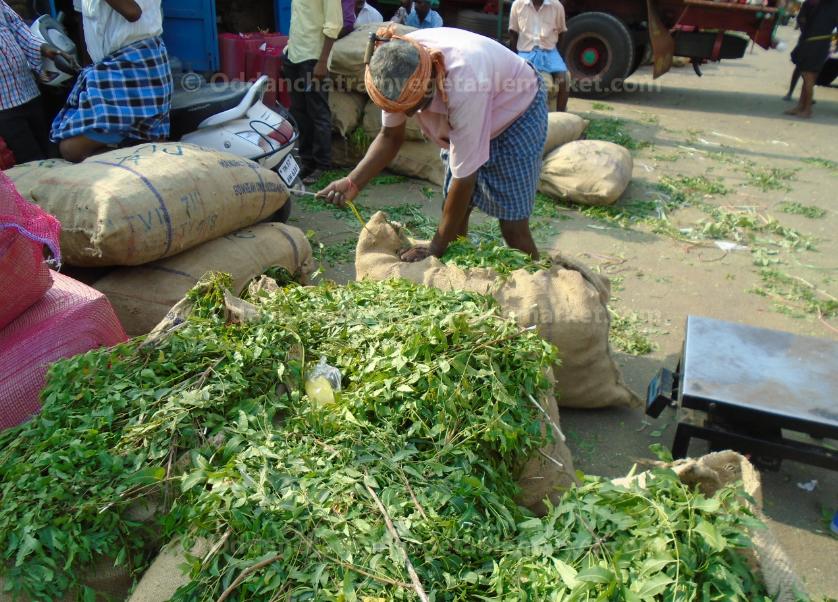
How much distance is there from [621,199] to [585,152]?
2.04ft

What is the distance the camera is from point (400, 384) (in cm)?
198

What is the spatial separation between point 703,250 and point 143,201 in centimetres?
397

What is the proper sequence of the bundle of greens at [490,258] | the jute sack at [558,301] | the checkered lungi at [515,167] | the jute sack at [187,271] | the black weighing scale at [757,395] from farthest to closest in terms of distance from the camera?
1. the checkered lungi at [515,167]
2. the jute sack at [187,271]
3. the bundle of greens at [490,258]
4. the jute sack at [558,301]
5. the black weighing scale at [757,395]

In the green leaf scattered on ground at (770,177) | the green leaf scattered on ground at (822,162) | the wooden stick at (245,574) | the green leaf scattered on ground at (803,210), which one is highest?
the wooden stick at (245,574)

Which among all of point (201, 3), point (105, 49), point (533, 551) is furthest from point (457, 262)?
point (201, 3)

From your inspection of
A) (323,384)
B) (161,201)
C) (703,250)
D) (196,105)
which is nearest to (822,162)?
(703,250)

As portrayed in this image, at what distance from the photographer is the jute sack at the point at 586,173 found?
5.48 metres

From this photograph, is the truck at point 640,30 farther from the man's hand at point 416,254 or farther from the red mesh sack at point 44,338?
the red mesh sack at point 44,338

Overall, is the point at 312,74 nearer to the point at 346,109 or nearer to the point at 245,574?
the point at 346,109

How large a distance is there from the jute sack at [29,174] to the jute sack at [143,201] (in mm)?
39

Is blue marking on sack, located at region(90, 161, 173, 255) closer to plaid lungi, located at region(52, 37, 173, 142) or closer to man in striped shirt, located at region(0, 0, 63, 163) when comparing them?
plaid lungi, located at region(52, 37, 173, 142)

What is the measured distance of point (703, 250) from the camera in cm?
501

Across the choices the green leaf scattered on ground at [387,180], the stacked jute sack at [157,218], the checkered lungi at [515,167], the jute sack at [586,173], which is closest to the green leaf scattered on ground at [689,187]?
the jute sack at [586,173]

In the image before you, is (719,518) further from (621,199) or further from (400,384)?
(621,199)
